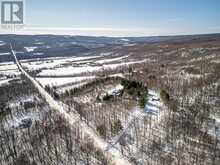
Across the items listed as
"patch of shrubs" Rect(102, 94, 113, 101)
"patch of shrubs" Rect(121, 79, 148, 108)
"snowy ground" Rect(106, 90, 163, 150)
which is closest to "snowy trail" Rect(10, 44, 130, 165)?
"snowy ground" Rect(106, 90, 163, 150)

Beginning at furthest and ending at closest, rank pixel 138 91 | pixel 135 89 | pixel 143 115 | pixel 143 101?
pixel 135 89 < pixel 138 91 < pixel 143 101 < pixel 143 115

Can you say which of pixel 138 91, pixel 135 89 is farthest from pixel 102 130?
pixel 135 89

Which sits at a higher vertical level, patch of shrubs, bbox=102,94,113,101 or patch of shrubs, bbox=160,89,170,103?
patch of shrubs, bbox=160,89,170,103

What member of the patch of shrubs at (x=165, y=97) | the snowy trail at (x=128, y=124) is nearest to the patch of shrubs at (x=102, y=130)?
the snowy trail at (x=128, y=124)

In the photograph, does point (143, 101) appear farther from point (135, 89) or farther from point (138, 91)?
point (135, 89)

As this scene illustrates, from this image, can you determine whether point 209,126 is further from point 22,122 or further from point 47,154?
point 22,122

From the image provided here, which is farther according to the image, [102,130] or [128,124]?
[128,124]

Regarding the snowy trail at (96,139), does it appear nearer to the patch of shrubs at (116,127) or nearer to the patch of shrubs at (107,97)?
the patch of shrubs at (116,127)

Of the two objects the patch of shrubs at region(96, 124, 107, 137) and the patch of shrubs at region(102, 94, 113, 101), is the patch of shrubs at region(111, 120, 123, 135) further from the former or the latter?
the patch of shrubs at region(102, 94, 113, 101)

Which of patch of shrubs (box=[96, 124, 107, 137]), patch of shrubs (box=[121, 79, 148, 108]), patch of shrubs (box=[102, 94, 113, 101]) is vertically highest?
patch of shrubs (box=[121, 79, 148, 108])

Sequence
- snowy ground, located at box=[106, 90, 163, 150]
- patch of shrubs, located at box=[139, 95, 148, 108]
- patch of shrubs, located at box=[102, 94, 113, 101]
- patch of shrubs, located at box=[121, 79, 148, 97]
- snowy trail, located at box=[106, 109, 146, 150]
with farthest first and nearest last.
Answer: patch of shrubs, located at box=[102, 94, 113, 101], patch of shrubs, located at box=[121, 79, 148, 97], patch of shrubs, located at box=[139, 95, 148, 108], snowy ground, located at box=[106, 90, 163, 150], snowy trail, located at box=[106, 109, 146, 150]

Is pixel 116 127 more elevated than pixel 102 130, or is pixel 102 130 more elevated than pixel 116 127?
pixel 116 127

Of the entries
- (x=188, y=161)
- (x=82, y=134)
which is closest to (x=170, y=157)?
(x=188, y=161)
